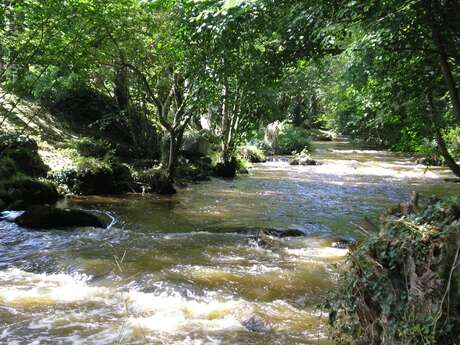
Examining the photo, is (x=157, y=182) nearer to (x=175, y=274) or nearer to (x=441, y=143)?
(x=175, y=274)

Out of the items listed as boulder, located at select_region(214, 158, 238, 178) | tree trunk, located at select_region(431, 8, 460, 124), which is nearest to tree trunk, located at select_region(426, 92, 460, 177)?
tree trunk, located at select_region(431, 8, 460, 124)

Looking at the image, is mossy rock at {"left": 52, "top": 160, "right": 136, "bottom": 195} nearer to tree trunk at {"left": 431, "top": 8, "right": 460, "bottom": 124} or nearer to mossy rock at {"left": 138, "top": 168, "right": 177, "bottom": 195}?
mossy rock at {"left": 138, "top": 168, "right": 177, "bottom": 195}

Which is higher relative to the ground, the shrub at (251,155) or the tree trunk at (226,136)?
the tree trunk at (226,136)

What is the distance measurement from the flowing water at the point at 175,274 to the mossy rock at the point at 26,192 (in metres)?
0.62

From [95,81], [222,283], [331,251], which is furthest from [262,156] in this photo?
[222,283]

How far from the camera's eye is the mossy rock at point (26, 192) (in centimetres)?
1181

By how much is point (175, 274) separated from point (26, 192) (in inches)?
271

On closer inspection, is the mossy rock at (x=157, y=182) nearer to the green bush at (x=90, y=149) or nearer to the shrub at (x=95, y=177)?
the shrub at (x=95, y=177)

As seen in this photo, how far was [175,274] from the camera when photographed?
7270mm

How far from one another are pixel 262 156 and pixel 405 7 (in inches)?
910

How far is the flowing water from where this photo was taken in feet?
17.7

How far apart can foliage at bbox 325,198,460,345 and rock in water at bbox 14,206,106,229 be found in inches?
292

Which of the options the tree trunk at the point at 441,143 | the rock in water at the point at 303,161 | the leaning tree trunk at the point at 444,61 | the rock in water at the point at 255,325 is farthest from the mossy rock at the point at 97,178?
the rock in water at the point at 303,161

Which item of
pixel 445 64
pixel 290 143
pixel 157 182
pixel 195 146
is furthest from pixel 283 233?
pixel 290 143
